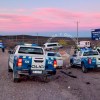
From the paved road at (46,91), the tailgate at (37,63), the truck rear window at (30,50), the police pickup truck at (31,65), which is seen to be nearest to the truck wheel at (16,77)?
the police pickup truck at (31,65)

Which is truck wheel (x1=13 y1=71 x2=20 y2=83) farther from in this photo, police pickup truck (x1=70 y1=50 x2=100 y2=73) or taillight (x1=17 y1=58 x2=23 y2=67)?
police pickup truck (x1=70 y1=50 x2=100 y2=73)

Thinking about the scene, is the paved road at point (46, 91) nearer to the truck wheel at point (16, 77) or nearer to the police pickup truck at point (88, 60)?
the truck wheel at point (16, 77)

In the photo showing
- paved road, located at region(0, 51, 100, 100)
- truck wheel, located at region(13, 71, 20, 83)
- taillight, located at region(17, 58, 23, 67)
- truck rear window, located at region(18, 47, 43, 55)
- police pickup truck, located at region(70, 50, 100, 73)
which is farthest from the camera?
police pickup truck, located at region(70, 50, 100, 73)

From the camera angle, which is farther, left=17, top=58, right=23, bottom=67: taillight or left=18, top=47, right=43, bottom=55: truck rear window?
left=18, top=47, right=43, bottom=55: truck rear window

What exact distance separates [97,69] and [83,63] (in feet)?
7.52

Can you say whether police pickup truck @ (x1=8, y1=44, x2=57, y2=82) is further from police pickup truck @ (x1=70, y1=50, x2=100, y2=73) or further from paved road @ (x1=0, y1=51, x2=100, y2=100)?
police pickup truck @ (x1=70, y1=50, x2=100, y2=73)

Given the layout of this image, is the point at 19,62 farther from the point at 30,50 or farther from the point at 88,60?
the point at 88,60

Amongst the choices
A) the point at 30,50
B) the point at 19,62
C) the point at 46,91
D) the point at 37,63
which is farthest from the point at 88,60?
the point at 46,91

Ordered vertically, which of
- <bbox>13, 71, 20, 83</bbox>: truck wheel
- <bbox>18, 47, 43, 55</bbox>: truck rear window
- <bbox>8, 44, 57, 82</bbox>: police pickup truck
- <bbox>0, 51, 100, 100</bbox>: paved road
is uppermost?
<bbox>18, 47, 43, 55</bbox>: truck rear window

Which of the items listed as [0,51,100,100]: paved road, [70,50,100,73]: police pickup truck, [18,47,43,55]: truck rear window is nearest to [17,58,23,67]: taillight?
[0,51,100,100]: paved road

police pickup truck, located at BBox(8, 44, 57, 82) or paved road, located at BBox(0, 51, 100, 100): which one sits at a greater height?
police pickup truck, located at BBox(8, 44, 57, 82)

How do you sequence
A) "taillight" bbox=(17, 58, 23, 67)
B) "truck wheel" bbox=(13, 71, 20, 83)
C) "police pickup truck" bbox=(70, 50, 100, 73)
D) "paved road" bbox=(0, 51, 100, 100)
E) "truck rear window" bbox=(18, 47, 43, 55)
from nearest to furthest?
"paved road" bbox=(0, 51, 100, 100) → "taillight" bbox=(17, 58, 23, 67) → "truck wheel" bbox=(13, 71, 20, 83) → "truck rear window" bbox=(18, 47, 43, 55) → "police pickup truck" bbox=(70, 50, 100, 73)

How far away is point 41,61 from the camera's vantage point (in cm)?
1709

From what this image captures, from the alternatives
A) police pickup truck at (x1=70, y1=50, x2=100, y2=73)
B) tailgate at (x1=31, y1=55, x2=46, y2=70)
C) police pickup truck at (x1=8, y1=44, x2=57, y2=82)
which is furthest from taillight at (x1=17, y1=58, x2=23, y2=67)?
police pickup truck at (x1=70, y1=50, x2=100, y2=73)
